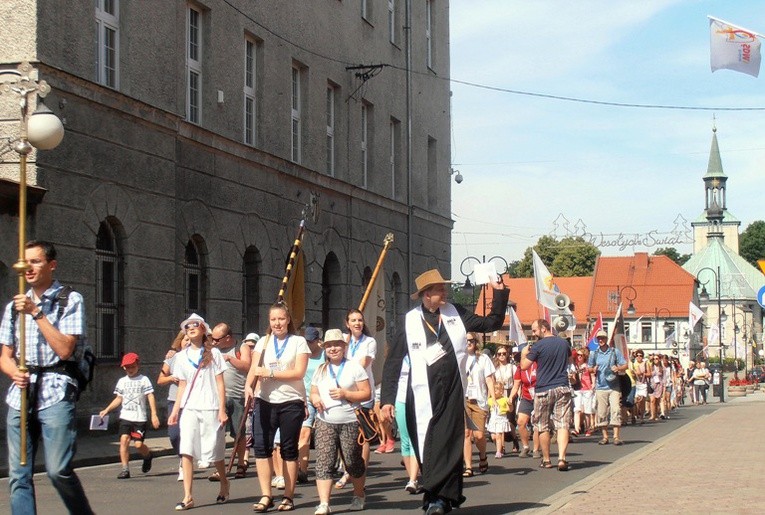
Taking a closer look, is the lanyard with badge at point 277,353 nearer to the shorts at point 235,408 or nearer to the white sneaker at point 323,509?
the white sneaker at point 323,509

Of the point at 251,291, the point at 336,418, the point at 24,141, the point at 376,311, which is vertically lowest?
the point at 336,418

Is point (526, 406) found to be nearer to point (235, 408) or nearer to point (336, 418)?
point (235, 408)

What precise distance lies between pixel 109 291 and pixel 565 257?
94.0 meters

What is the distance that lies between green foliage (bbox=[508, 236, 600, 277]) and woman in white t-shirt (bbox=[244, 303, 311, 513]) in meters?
95.5

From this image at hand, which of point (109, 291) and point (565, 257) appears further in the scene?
point (565, 257)

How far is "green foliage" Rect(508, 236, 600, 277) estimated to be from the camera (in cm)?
10756

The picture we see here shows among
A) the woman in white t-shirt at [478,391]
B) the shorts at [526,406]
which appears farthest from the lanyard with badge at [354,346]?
the shorts at [526,406]

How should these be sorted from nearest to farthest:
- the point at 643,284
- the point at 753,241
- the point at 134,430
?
the point at 134,430, the point at 643,284, the point at 753,241

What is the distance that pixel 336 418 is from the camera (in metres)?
11.0

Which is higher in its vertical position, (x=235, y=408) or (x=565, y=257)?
(x=565, y=257)

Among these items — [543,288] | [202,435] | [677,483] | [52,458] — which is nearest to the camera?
[52,458]

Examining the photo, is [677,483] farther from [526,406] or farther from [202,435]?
[202,435]

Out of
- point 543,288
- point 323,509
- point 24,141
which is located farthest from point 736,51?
point 24,141

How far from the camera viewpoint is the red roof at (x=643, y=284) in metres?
116
